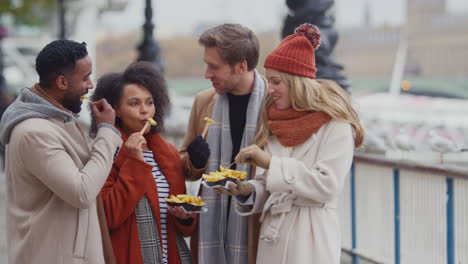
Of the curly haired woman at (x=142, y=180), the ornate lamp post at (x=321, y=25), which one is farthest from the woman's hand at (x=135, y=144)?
the ornate lamp post at (x=321, y=25)

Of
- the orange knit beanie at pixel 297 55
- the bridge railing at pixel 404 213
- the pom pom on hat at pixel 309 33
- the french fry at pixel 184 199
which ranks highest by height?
the pom pom on hat at pixel 309 33

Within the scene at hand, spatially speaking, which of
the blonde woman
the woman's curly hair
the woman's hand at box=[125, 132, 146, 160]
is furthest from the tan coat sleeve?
the blonde woman

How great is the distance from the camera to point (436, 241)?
522 cm

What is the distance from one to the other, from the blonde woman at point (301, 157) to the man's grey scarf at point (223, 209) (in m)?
→ 0.26

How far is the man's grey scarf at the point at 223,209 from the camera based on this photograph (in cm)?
412

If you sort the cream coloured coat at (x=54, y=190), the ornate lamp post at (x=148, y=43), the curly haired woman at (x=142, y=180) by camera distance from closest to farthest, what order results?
the cream coloured coat at (x=54, y=190) < the curly haired woman at (x=142, y=180) < the ornate lamp post at (x=148, y=43)

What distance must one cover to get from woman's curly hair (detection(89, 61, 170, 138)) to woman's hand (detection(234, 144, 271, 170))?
0.73 m

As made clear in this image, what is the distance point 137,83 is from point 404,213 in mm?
2529

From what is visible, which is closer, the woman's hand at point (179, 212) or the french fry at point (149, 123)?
the woman's hand at point (179, 212)

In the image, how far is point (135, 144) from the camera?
3.83 metres

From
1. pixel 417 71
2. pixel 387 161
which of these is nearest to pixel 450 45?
pixel 417 71

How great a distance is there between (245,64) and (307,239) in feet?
3.41

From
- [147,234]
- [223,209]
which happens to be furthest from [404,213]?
[147,234]

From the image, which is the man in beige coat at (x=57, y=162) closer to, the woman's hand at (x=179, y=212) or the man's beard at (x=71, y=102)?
the man's beard at (x=71, y=102)
